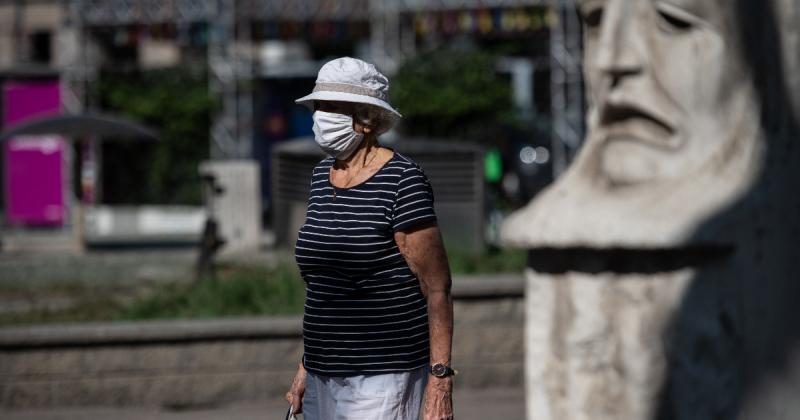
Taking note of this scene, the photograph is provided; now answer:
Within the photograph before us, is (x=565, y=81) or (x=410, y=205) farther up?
(x=565, y=81)

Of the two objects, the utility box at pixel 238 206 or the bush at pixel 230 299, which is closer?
the bush at pixel 230 299

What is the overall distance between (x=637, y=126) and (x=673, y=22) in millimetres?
246

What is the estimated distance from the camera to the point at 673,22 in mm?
3270

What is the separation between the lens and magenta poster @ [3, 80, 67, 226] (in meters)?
26.2

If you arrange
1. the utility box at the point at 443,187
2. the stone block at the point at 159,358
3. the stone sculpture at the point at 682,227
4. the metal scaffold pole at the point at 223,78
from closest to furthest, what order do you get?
the stone sculpture at the point at 682,227
the stone block at the point at 159,358
the utility box at the point at 443,187
the metal scaffold pole at the point at 223,78

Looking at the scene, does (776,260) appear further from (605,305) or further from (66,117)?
(66,117)

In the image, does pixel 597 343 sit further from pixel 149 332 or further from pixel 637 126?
pixel 149 332

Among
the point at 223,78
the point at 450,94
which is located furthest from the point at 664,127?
the point at 223,78

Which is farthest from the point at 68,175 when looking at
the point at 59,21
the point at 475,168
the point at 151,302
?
the point at 151,302

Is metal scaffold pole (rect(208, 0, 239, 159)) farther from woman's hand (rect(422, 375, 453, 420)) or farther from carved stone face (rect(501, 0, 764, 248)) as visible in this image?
carved stone face (rect(501, 0, 764, 248))

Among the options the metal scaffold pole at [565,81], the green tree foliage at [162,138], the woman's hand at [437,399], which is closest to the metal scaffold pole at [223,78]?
the green tree foliage at [162,138]

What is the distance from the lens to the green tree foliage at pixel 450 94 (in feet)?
85.9

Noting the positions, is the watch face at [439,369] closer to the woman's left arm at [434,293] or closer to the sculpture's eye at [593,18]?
the woman's left arm at [434,293]

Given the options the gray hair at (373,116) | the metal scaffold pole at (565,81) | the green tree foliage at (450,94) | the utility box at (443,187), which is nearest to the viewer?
the gray hair at (373,116)
